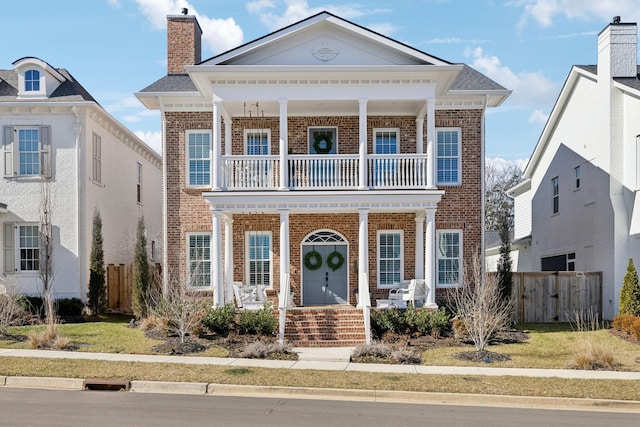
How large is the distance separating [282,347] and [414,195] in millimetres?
5939

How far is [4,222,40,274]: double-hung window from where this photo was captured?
21.1 m

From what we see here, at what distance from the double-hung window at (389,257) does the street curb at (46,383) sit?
1088 cm

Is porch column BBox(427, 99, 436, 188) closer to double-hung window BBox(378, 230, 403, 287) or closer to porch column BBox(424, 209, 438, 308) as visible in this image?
porch column BBox(424, 209, 438, 308)

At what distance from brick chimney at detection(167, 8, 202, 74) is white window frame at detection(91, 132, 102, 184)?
3489mm

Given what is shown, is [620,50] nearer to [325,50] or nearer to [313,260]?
[325,50]

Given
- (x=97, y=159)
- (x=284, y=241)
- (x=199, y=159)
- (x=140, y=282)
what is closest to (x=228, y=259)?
(x=284, y=241)

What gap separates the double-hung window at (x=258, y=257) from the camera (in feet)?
68.5

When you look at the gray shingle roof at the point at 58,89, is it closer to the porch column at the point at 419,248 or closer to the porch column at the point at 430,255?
the porch column at the point at 419,248

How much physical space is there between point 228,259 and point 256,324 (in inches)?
120

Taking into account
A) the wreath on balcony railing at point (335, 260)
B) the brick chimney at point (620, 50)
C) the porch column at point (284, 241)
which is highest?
the brick chimney at point (620, 50)

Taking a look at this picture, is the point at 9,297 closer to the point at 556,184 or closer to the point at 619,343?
the point at 619,343

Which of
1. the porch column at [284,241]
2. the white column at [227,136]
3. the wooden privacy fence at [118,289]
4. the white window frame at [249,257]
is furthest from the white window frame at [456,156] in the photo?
the wooden privacy fence at [118,289]

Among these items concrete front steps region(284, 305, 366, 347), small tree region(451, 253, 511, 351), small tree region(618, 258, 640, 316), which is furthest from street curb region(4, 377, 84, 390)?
small tree region(618, 258, 640, 316)

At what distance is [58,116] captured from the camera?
70.1 ft
